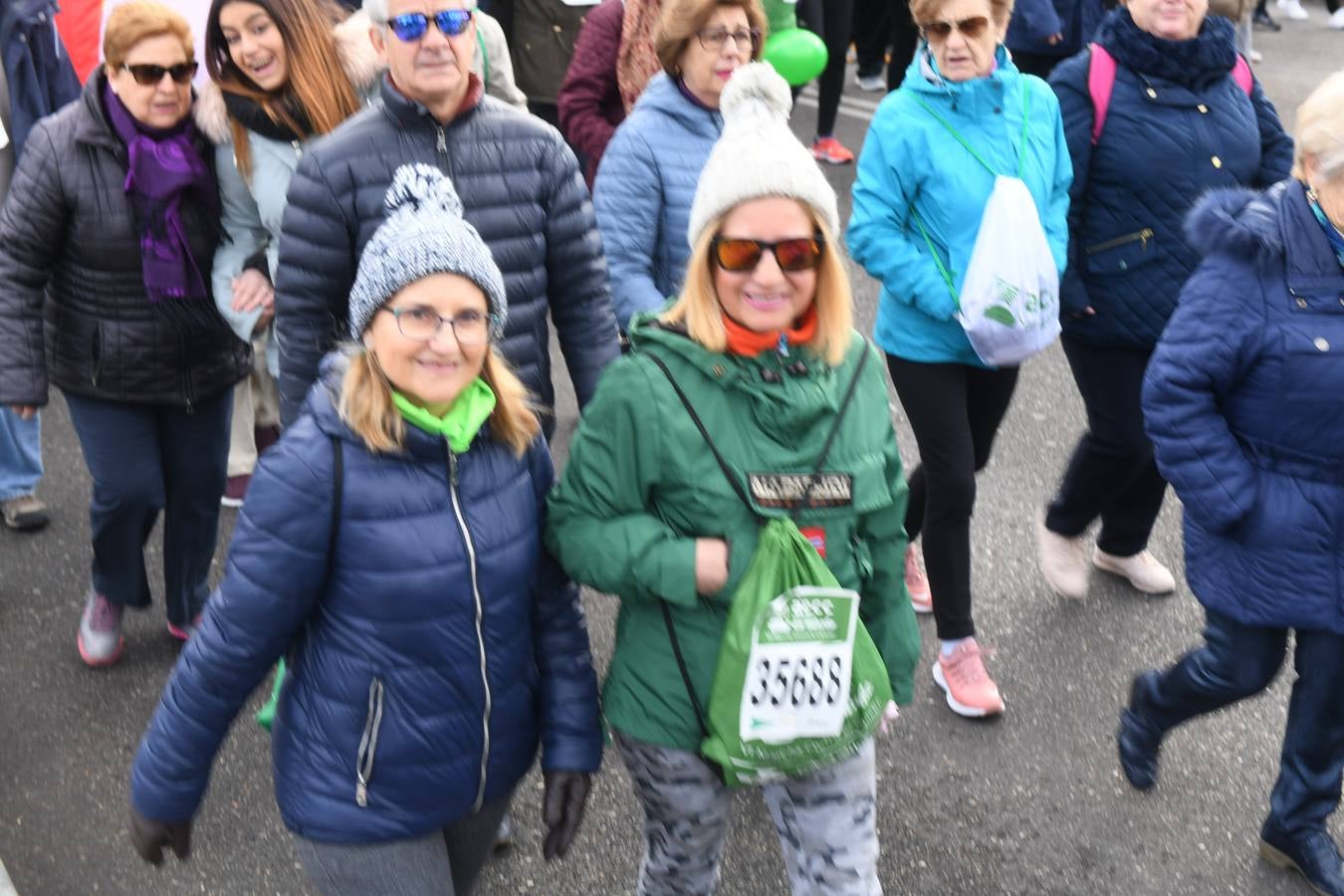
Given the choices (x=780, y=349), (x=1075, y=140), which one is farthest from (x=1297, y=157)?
(x=780, y=349)

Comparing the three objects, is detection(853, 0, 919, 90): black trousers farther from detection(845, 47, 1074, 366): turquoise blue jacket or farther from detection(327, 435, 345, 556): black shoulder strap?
detection(327, 435, 345, 556): black shoulder strap

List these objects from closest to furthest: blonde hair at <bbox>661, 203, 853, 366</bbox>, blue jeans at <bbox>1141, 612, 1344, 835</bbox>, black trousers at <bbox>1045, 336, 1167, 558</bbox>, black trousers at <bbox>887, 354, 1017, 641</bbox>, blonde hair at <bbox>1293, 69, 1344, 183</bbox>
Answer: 1. blonde hair at <bbox>661, 203, 853, 366</bbox>
2. blonde hair at <bbox>1293, 69, 1344, 183</bbox>
3. blue jeans at <bbox>1141, 612, 1344, 835</bbox>
4. black trousers at <bbox>887, 354, 1017, 641</bbox>
5. black trousers at <bbox>1045, 336, 1167, 558</bbox>

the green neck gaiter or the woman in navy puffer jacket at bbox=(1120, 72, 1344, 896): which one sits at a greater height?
the green neck gaiter

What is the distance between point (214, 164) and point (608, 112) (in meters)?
1.71

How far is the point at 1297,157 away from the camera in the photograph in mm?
3496

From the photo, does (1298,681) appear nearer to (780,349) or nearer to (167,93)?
(780,349)

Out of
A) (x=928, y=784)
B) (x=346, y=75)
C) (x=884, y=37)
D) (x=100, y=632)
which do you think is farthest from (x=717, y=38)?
(x=884, y=37)

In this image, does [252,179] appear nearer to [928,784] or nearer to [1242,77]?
[928,784]

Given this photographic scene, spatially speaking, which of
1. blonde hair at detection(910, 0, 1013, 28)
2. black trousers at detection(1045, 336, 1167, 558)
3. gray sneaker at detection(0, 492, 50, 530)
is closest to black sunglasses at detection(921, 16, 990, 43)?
blonde hair at detection(910, 0, 1013, 28)

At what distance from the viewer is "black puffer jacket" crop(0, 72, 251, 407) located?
415 cm

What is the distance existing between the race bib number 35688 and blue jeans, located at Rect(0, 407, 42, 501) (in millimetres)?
3769

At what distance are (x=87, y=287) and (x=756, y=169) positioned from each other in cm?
233

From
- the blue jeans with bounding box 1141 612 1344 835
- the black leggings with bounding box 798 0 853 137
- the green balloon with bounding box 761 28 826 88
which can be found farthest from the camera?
the black leggings with bounding box 798 0 853 137

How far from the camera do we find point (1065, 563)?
5.20 m
